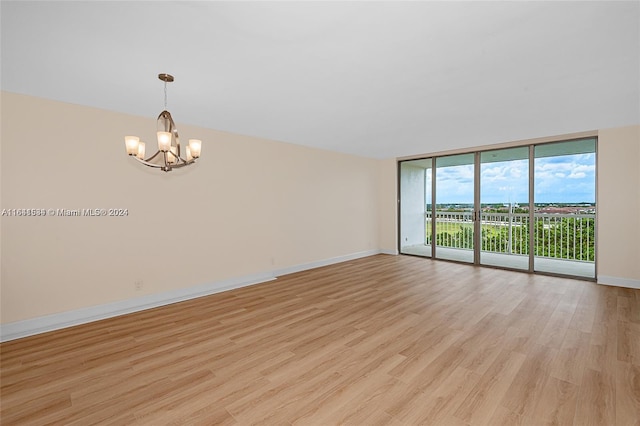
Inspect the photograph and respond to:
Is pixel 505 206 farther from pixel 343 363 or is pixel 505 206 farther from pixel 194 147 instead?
pixel 194 147

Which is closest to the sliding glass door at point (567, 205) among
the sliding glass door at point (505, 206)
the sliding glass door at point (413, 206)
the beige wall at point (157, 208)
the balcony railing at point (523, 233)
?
the balcony railing at point (523, 233)

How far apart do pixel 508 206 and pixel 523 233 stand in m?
0.68

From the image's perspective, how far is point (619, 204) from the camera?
14.5ft

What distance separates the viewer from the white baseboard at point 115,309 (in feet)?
9.70

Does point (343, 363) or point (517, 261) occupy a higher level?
point (517, 261)

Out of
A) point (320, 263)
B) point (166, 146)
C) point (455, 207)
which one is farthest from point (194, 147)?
point (455, 207)

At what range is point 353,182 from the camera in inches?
269

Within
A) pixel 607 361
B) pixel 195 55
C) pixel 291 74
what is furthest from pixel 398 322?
pixel 195 55

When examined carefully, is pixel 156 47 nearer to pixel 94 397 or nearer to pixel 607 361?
pixel 94 397

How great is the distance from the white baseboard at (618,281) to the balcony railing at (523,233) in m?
0.80

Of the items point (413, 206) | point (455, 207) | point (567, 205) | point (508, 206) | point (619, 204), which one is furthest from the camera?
point (413, 206)

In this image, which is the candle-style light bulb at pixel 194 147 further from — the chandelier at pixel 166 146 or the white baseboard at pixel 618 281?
the white baseboard at pixel 618 281

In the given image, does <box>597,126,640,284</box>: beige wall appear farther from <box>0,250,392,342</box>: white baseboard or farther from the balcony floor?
<box>0,250,392,342</box>: white baseboard

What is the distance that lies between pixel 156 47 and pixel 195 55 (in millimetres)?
272
